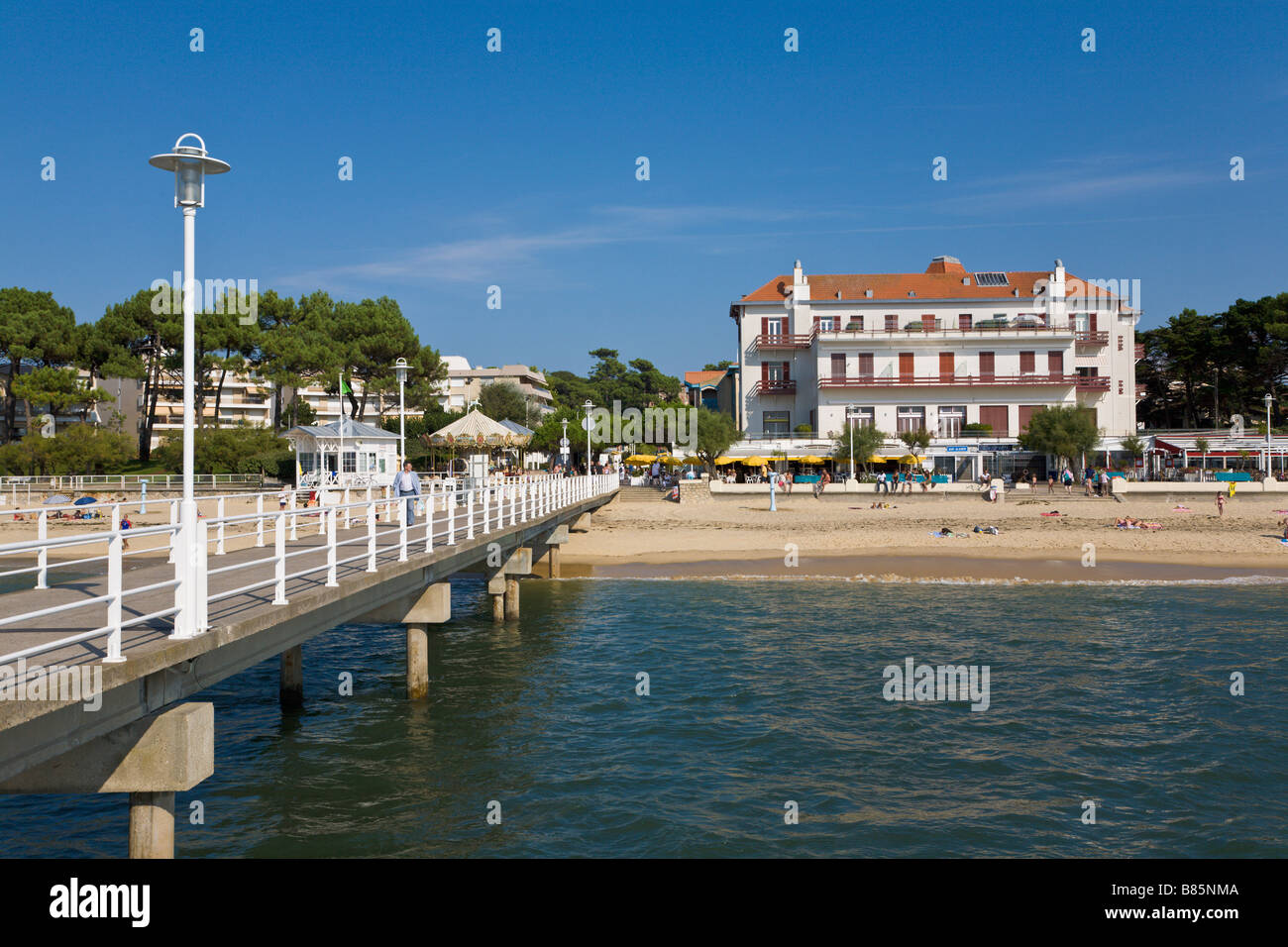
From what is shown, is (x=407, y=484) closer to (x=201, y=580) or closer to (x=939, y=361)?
(x=201, y=580)

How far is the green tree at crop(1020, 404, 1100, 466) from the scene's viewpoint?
46.0 meters

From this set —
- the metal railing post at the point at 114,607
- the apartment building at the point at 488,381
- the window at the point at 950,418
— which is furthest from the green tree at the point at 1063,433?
the apartment building at the point at 488,381

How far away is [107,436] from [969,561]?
1824 inches

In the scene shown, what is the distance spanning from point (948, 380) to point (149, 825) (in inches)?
2019

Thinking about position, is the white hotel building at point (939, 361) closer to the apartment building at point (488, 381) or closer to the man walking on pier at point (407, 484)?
the man walking on pier at point (407, 484)

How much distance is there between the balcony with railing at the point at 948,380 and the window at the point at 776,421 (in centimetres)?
496

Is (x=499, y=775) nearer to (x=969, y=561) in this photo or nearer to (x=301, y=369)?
(x=969, y=561)

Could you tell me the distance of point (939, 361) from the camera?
2110 inches

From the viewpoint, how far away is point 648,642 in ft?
66.9

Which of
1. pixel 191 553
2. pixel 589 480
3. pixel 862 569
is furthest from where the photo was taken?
pixel 589 480

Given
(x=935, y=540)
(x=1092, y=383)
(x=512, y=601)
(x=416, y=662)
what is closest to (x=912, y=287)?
(x=1092, y=383)

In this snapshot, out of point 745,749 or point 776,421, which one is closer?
point 745,749
